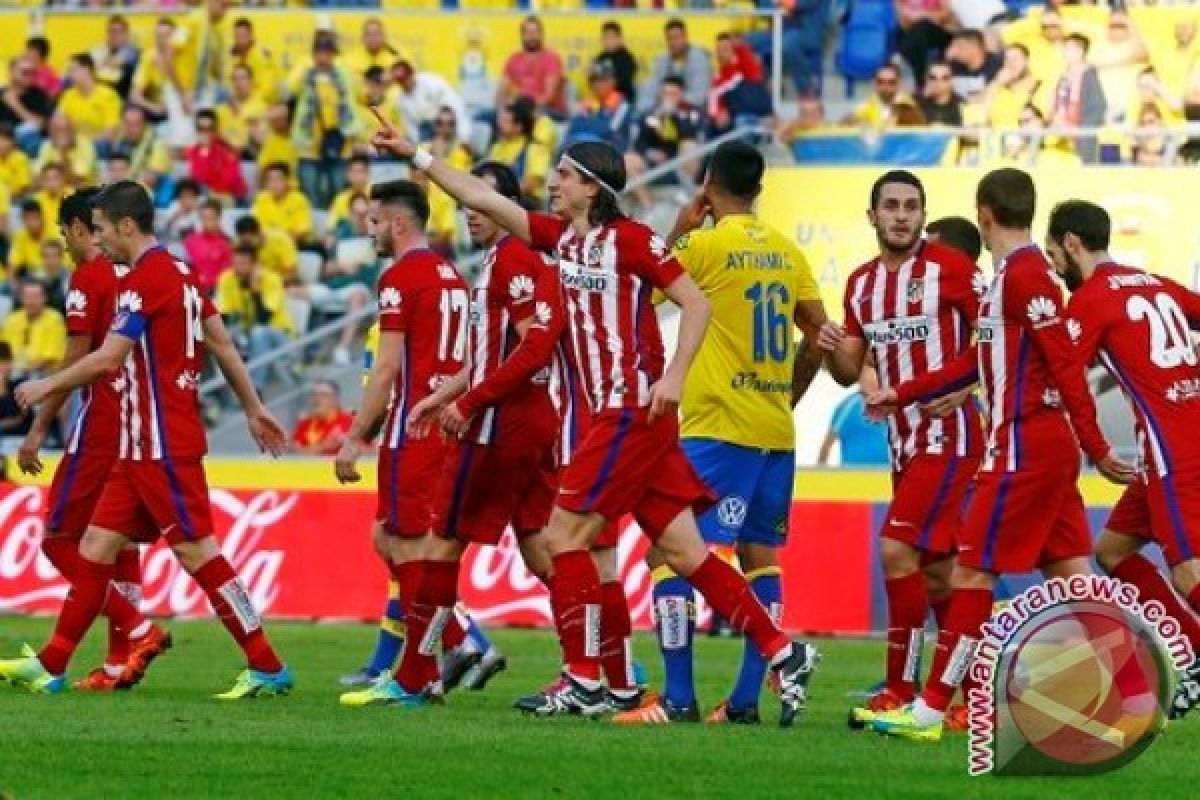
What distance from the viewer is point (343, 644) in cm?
1891

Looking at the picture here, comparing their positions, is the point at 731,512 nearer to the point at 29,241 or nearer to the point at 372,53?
the point at 29,241

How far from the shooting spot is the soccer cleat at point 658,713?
12.8m

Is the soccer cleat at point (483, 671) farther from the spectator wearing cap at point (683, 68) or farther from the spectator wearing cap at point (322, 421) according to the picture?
the spectator wearing cap at point (683, 68)

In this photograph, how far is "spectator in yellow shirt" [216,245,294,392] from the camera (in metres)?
25.8

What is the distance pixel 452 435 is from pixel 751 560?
146cm

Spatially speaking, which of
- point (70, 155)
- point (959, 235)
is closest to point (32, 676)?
point (959, 235)

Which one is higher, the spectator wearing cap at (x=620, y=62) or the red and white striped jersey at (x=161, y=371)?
the spectator wearing cap at (x=620, y=62)

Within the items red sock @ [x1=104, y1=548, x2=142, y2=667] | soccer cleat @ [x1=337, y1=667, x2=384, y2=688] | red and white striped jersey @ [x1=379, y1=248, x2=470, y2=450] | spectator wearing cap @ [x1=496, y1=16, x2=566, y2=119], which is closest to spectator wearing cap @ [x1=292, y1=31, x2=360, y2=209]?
spectator wearing cap @ [x1=496, y1=16, x2=566, y2=119]

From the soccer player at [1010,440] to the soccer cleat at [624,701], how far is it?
3.92 feet

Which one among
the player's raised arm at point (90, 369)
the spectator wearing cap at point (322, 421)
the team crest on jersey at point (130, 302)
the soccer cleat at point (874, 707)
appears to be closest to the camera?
the soccer cleat at point (874, 707)

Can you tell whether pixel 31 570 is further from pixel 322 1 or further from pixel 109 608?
pixel 322 1

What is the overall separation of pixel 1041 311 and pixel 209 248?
50.2 feet

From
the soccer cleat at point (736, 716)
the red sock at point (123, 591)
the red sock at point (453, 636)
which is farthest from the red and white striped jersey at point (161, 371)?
the soccer cleat at point (736, 716)

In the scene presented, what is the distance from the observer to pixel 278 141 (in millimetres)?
27859
